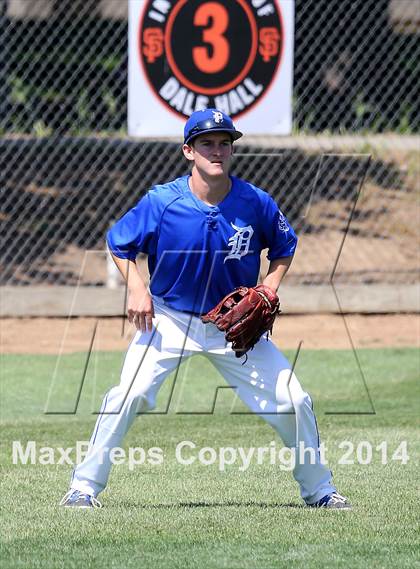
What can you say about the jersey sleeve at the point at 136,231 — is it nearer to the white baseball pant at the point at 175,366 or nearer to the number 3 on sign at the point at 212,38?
the white baseball pant at the point at 175,366

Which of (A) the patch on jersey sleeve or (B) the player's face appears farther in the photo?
(A) the patch on jersey sleeve

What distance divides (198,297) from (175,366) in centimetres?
34

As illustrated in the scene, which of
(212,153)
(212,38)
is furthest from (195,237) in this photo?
(212,38)

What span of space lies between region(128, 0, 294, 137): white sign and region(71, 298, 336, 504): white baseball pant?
5692mm

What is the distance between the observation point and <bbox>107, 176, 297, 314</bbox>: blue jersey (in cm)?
555

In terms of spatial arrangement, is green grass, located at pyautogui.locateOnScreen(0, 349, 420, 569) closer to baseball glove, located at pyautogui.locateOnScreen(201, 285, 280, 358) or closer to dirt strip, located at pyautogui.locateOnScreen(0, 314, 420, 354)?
dirt strip, located at pyautogui.locateOnScreen(0, 314, 420, 354)

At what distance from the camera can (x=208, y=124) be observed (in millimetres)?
5496

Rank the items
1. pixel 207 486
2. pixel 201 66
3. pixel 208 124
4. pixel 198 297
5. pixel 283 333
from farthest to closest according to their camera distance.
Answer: pixel 201 66
pixel 283 333
pixel 207 486
pixel 198 297
pixel 208 124

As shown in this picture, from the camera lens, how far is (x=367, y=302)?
444 inches

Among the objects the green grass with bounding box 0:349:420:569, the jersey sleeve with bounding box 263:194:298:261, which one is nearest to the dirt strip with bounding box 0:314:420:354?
the green grass with bounding box 0:349:420:569

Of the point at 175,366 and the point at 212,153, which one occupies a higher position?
the point at 212,153

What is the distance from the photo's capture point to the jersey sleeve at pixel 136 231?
18.3ft

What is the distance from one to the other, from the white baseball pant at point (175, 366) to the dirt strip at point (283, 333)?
4.97 meters

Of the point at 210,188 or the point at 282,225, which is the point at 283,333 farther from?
the point at 210,188
